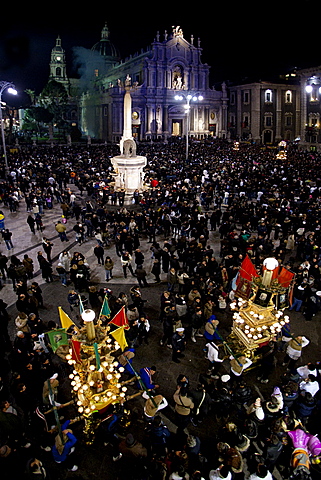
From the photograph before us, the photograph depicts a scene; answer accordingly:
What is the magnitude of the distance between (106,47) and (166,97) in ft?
124

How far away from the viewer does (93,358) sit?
20.3 feet

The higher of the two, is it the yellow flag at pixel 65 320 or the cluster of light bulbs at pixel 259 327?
the yellow flag at pixel 65 320

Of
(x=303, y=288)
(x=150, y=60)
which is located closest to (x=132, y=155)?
(x=303, y=288)

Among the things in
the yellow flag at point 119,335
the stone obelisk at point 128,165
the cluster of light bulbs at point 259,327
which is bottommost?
the cluster of light bulbs at point 259,327

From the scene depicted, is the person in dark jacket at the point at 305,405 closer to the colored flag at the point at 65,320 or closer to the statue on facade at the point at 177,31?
the colored flag at the point at 65,320

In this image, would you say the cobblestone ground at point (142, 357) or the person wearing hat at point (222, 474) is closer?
the person wearing hat at point (222, 474)

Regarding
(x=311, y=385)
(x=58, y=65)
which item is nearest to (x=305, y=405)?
(x=311, y=385)

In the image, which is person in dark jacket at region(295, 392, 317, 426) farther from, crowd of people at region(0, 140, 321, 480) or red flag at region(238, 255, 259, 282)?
red flag at region(238, 255, 259, 282)

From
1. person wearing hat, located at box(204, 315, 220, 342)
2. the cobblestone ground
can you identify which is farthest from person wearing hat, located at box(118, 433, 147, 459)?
person wearing hat, located at box(204, 315, 220, 342)

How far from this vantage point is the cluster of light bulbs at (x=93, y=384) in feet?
20.6

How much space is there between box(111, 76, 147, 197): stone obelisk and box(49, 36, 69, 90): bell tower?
83.0 metres

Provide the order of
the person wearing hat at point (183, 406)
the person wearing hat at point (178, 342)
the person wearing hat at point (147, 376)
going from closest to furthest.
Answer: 1. the person wearing hat at point (183, 406)
2. the person wearing hat at point (147, 376)
3. the person wearing hat at point (178, 342)

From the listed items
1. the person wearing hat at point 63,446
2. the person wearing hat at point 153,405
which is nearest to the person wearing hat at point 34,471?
the person wearing hat at point 63,446

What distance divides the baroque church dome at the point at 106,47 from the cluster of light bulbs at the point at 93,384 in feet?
328
